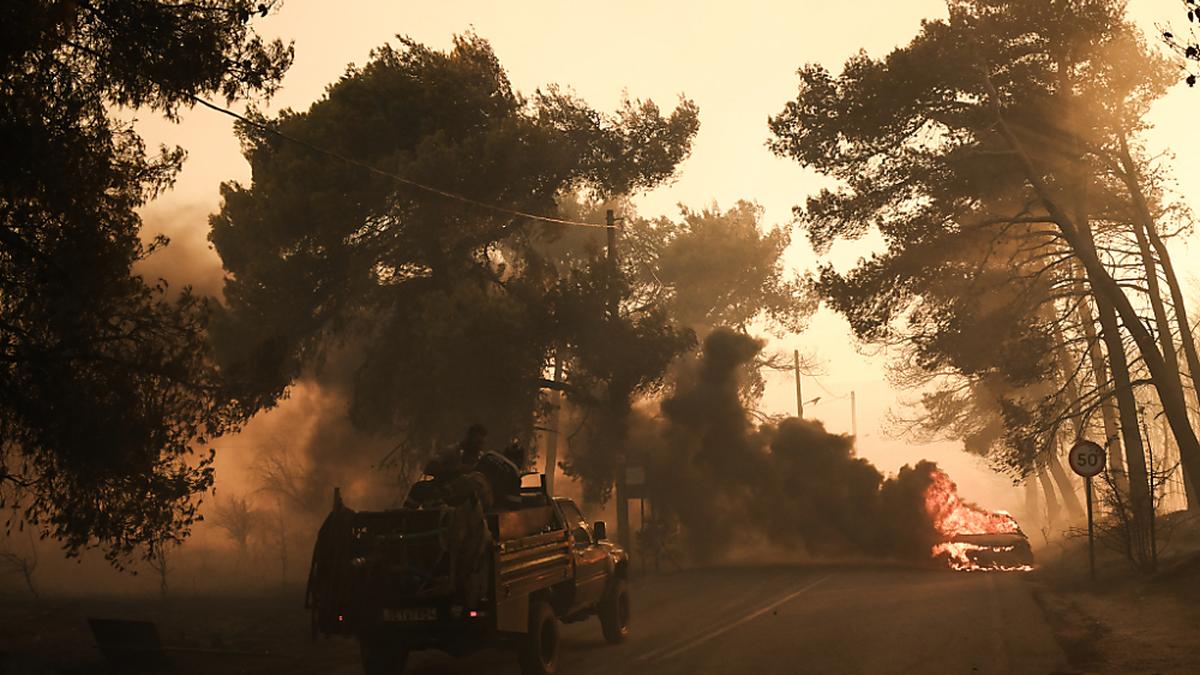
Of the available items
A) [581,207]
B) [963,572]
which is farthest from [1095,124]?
[581,207]

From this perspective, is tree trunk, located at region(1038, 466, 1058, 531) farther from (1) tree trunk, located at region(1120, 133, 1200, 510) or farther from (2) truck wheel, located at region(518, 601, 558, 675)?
(2) truck wheel, located at region(518, 601, 558, 675)

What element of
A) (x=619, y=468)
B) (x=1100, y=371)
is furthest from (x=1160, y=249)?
(x=619, y=468)

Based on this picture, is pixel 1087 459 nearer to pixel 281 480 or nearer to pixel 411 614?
pixel 411 614

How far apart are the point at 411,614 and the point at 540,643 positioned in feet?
5.27

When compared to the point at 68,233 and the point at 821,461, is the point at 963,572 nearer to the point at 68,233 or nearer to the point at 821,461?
the point at 821,461

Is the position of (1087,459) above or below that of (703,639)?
above

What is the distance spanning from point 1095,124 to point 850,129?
5.19 meters

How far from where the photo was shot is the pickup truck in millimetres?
11109

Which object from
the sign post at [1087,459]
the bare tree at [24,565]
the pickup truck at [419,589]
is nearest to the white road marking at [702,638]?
the pickup truck at [419,589]

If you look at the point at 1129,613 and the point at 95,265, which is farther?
the point at 1129,613

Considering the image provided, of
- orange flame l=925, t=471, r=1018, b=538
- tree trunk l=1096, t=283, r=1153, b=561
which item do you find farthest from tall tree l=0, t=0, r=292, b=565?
orange flame l=925, t=471, r=1018, b=538

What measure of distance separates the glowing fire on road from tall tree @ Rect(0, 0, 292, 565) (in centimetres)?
2134

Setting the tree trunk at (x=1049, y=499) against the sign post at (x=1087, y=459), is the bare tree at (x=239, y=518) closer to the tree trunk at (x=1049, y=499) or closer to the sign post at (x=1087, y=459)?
the sign post at (x=1087, y=459)

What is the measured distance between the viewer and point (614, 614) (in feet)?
51.3
